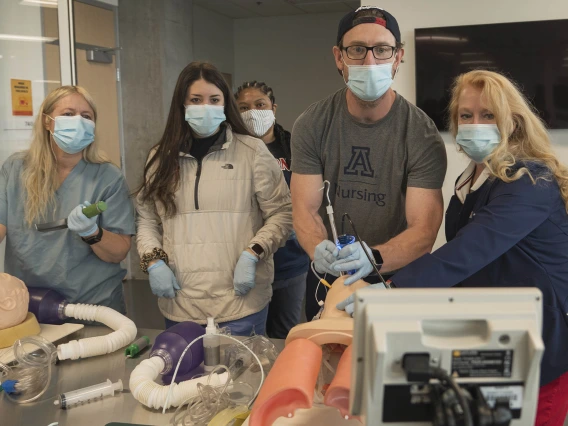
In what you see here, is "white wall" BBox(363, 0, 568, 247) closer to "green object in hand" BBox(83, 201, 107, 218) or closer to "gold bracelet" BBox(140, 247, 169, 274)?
"gold bracelet" BBox(140, 247, 169, 274)

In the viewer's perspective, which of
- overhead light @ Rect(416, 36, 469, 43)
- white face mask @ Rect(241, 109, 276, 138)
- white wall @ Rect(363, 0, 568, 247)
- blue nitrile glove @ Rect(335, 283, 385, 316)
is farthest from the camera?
overhead light @ Rect(416, 36, 469, 43)

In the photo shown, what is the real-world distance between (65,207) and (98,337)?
53 cm

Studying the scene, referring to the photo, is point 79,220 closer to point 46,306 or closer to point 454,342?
point 46,306

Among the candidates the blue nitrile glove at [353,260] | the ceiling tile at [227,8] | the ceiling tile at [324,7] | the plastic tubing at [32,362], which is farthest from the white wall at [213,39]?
the blue nitrile glove at [353,260]

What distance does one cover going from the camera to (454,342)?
744mm

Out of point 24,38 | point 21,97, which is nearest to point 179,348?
point 21,97

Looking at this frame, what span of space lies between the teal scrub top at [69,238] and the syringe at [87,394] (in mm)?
594

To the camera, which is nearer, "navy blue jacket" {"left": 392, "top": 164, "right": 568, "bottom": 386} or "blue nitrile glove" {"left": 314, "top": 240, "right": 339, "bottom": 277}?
"navy blue jacket" {"left": 392, "top": 164, "right": 568, "bottom": 386}

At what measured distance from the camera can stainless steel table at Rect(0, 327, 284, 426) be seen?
128cm

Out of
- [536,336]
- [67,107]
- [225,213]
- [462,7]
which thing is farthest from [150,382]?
[462,7]

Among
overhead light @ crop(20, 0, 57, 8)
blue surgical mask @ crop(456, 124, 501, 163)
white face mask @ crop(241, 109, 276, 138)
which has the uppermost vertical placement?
overhead light @ crop(20, 0, 57, 8)

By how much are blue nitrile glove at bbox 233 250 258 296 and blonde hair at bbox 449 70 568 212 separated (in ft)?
2.71

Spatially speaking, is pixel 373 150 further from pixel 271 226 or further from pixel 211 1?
pixel 211 1

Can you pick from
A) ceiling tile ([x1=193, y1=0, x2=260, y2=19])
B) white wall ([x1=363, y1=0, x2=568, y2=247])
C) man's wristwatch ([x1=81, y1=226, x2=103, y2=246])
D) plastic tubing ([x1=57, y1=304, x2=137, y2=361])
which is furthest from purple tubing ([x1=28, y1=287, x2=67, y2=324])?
ceiling tile ([x1=193, y1=0, x2=260, y2=19])
